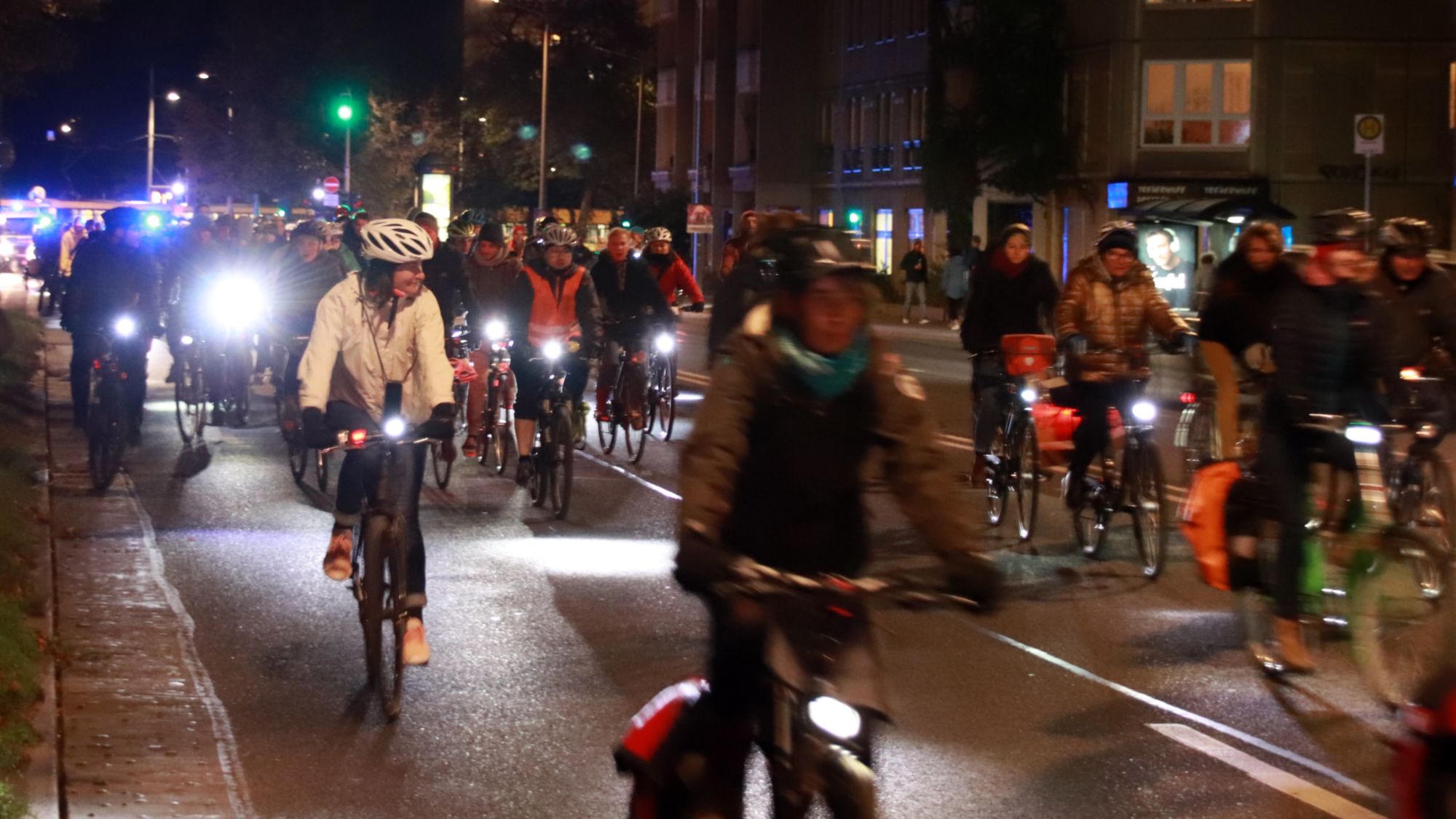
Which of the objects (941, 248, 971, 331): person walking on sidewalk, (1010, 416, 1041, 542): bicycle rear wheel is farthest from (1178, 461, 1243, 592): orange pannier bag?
(941, 248, 971, 331): person walking on sidewalk

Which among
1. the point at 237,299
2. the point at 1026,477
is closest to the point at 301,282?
the point at 237,299

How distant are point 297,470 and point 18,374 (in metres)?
9.71

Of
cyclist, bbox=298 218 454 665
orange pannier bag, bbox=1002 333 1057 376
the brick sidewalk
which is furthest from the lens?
orange pannier bag, bbox=1002 333 1057 376

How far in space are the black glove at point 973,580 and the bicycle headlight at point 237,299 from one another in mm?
14694

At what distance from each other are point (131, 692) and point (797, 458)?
4.41 m

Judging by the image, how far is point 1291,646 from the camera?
26.7 feet

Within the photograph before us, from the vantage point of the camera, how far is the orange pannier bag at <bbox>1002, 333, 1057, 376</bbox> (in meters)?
12.0

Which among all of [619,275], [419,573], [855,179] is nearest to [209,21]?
[855,179]

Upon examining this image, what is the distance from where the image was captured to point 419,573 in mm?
7969

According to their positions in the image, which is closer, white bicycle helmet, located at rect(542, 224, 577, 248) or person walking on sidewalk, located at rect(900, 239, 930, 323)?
white bicycle helmet, located at rect(542, 224, 577, 248)

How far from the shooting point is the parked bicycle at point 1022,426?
11992mm

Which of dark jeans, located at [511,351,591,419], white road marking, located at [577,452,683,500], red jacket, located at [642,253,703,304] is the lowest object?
white road marking, located at [577,452,683,500]

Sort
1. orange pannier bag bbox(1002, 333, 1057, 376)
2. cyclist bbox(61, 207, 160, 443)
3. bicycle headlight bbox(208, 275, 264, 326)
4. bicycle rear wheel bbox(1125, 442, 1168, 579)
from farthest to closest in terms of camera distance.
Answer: bicycle headlight bbox(208, 275, 264, 326), cyclist bbox(61, 207, 160, 443), orange pannier bag bbox(1002, 333, 1057, 376), bicycle rear wheel bbox(1125, 442, 1168, 579)

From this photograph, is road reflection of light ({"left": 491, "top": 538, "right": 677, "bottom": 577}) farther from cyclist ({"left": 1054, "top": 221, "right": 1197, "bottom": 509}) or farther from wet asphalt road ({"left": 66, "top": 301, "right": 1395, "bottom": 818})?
cyclist ({"left": 1054, "top": 221, "right": 1197, "bottom": 509})
